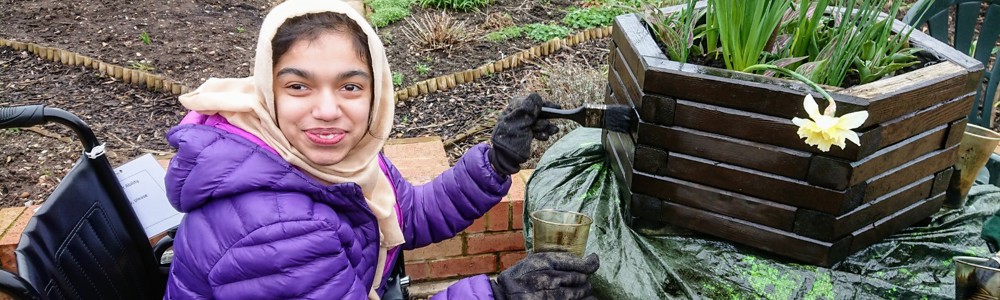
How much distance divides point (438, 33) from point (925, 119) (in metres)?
3.26

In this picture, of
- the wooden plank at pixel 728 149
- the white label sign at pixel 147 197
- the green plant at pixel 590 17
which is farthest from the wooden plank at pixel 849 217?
the green plant at pixel 590 17

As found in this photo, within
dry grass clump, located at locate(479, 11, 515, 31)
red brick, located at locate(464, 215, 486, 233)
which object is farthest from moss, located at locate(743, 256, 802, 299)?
dry grass clump, located at locate(479, 11, 515, 31)

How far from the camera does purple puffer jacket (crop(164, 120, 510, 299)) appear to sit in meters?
1.35

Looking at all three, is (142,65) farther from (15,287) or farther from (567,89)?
(15,287)

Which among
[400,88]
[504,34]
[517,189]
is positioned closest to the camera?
[517,189]

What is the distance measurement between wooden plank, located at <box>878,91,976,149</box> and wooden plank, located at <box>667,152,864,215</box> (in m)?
0.12

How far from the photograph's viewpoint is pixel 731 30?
158cm

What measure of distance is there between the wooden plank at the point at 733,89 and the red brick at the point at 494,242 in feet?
4.16

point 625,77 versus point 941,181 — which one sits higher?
point 625,77

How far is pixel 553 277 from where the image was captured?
1.45 meters

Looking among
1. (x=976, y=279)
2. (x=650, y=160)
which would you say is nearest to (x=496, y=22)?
Answer: (x=650, y=160)

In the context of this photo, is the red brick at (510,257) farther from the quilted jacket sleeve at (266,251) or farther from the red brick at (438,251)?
the quilted jacket sleeve at (266,251)

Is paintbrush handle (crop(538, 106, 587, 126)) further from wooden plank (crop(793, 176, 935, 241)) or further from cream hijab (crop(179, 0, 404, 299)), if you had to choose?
wooden plank (crop(793, 176, 935, 241))

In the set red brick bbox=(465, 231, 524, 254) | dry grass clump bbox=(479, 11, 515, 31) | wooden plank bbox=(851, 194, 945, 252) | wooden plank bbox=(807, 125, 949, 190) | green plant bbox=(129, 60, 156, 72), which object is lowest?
red brick bbox=(465, 231, 524, 254)
